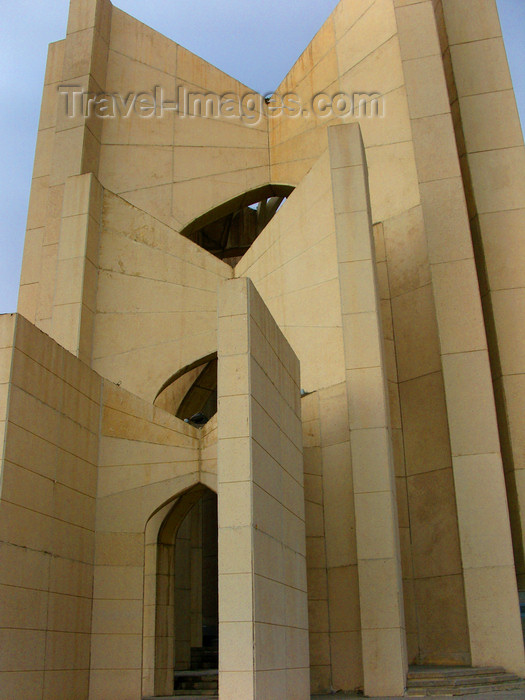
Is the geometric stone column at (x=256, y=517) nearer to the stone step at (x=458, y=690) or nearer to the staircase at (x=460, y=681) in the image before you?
the stone step at (x=458, y=690)

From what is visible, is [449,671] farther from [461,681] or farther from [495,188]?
[495,188]

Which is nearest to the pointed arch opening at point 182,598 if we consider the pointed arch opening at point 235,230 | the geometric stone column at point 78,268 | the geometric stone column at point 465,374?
the geometric stone column at point 78,268

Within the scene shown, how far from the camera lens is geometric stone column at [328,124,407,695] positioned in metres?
10.9

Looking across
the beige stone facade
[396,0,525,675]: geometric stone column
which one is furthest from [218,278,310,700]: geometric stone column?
[396,0,525,675]: geometric stone column

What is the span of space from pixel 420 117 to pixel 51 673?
12.6 meters

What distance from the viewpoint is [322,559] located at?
478 inches

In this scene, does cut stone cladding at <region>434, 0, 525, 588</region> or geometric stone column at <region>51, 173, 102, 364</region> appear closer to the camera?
cut stone cladding at <region>434, 0, 525, 588</region>

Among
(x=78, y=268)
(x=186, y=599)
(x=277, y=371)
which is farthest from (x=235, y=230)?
(x=277, y=371)

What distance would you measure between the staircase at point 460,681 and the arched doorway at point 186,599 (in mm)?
4340

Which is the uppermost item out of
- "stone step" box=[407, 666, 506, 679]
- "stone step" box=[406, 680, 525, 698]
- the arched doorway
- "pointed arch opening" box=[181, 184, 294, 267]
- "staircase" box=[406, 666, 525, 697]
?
"pointed arch opening" box=[181, 184, 294, 267]

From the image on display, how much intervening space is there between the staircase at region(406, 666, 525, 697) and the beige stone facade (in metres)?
0.33

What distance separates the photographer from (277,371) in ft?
32.7

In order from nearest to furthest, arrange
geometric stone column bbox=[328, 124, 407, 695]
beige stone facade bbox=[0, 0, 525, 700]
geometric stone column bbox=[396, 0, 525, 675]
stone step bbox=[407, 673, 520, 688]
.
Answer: beige stone facade bbox=[0, 0, 525, 700], stone step bbox=[407, 673, 520, 688], geometric stone column bbox=[328, 124, 407, 695], geometric stone column bbox=[396, 0, 525, 675]

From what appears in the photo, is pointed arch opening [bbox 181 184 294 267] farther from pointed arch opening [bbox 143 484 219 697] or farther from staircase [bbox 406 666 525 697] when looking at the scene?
staircase [bbox 406 666 525 697]
